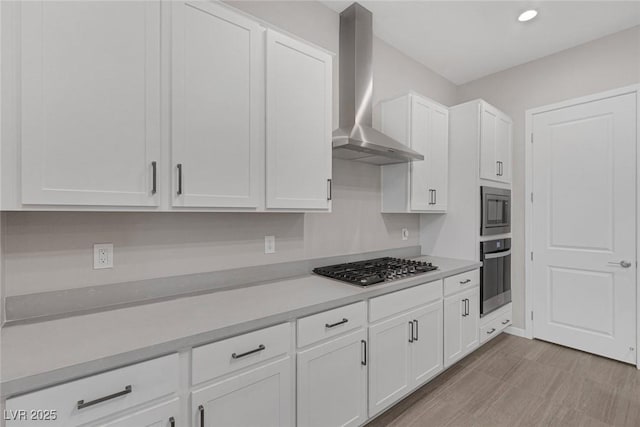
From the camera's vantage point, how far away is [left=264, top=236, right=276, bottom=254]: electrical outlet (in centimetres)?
204

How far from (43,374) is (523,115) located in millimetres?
4269

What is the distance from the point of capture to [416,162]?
8.86ft

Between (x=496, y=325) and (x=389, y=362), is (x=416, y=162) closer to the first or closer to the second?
(x=389, y=362)

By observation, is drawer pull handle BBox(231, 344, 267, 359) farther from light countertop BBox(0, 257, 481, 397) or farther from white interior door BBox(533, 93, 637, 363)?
white interior door BBox(533, 93, 637, 363)

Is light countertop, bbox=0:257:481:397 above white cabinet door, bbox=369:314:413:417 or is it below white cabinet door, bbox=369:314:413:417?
above

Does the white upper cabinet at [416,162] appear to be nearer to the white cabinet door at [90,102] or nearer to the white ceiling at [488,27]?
the white ceiling at [488,27]

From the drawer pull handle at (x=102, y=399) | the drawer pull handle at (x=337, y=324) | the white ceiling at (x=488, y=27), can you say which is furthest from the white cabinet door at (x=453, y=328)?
the white ceiling at (x=488, y=27)

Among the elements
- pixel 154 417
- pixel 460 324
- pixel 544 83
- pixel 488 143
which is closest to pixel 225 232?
pixel 154 417

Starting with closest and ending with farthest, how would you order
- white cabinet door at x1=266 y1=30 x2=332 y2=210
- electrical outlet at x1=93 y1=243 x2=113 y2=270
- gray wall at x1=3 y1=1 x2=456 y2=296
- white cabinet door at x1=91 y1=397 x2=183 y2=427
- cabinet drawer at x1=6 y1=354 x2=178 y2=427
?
cabinet drawer at x1=6 y1=354 x2=178 y2=427, white cabinet door at x1=91 y1=397 x2=183 y2=427, gray wall at x1=3 y1=1 x2=456 y2=296, electrical outlet at x1=93 y1=243 x2=113 y2=270, white cabinet door at x1=266 y1=30 x2=332 y2=210

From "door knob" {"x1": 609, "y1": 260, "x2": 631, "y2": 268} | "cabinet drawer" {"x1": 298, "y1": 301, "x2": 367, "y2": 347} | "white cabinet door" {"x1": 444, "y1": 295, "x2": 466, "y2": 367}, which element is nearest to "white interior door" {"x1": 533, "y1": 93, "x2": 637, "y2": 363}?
"door knob" {"x1": 609, "y1": 260, "x2": 631, "y2": 268}

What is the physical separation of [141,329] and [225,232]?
77 centimetres

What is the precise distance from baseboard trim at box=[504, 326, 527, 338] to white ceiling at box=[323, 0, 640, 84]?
9.92ft

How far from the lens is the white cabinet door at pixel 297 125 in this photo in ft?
5.58

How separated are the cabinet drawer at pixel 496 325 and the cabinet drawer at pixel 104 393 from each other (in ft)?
9.17
